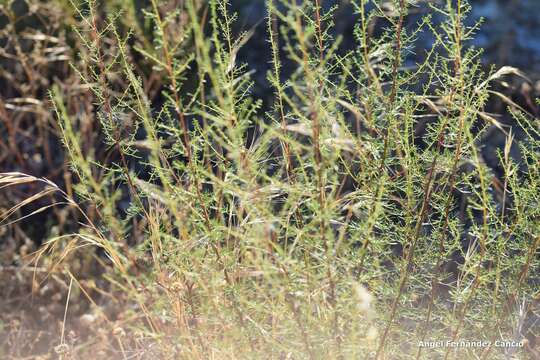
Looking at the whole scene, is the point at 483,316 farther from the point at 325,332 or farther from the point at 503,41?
the point at 503,41

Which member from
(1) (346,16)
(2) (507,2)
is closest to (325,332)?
(1) (346,16)

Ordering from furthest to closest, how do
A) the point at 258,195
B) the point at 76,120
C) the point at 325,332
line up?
the point at 76,120
the point at 325,332
the point at 258,195

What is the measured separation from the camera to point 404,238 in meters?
1.66

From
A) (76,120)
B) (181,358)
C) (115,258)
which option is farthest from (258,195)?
(76,120)

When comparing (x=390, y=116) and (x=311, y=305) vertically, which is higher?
(x=390, y=116)

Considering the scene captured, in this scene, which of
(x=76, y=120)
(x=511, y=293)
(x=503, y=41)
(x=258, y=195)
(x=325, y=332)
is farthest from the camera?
(x=503, y=41)

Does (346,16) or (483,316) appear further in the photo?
(346,16)

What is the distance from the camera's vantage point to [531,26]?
3713 mm

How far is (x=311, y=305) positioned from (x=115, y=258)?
42 centimetres

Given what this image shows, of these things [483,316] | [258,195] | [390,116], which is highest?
[390,116]

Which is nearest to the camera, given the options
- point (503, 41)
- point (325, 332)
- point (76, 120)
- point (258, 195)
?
point (258, 195)

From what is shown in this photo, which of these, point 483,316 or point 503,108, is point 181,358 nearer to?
Result: point 483,316

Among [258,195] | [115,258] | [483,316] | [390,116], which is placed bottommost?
[483,316]

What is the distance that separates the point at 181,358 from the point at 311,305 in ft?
1.29
